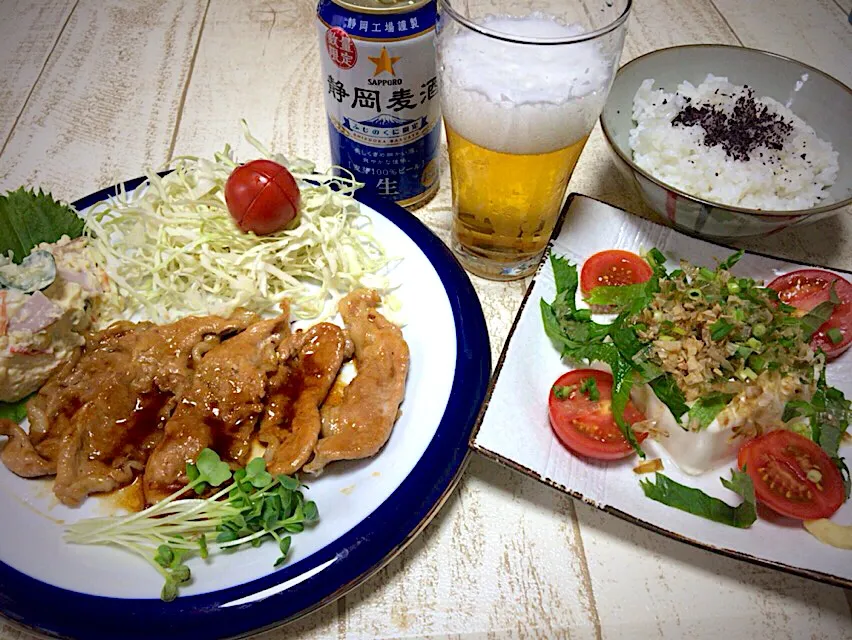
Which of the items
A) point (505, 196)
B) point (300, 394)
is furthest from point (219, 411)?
point (505, 196)

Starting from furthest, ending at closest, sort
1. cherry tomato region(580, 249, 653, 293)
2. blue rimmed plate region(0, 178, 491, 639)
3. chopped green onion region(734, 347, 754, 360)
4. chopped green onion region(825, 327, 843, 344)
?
cherry tomato region(580, 249, 653, 293), chopped green onion region(825, 327, 843, 344), chopped green onion region(734, 347, 754, 360), blue rimmed plate region(0, 178, 491, 639)

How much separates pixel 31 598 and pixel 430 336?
1192 mm

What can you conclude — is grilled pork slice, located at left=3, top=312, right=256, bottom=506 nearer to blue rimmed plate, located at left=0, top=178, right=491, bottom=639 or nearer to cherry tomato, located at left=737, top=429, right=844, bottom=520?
blue rimmed plate, located at left=0, top=178, right=491, bottom=639

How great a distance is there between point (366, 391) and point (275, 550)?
486mm

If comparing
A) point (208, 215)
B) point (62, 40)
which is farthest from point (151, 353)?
point (62, 40)

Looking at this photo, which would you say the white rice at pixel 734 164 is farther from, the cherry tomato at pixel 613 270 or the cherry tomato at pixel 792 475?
the cherry tomato at pixel 792 475

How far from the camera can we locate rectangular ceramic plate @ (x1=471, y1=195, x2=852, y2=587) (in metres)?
1.51

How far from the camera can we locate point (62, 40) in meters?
3.52

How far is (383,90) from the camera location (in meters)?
2.15

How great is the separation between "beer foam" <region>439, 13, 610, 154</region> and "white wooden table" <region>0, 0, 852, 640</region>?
64 cm

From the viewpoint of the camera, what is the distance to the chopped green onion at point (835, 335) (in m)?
1.91

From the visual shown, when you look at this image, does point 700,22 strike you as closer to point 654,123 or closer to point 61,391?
point 654,123

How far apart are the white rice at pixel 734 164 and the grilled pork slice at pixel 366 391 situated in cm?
120

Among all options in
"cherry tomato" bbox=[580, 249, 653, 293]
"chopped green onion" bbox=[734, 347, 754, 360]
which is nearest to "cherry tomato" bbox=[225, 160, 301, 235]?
"cherry tomato" bbox=[580, 249, 653, 293]
